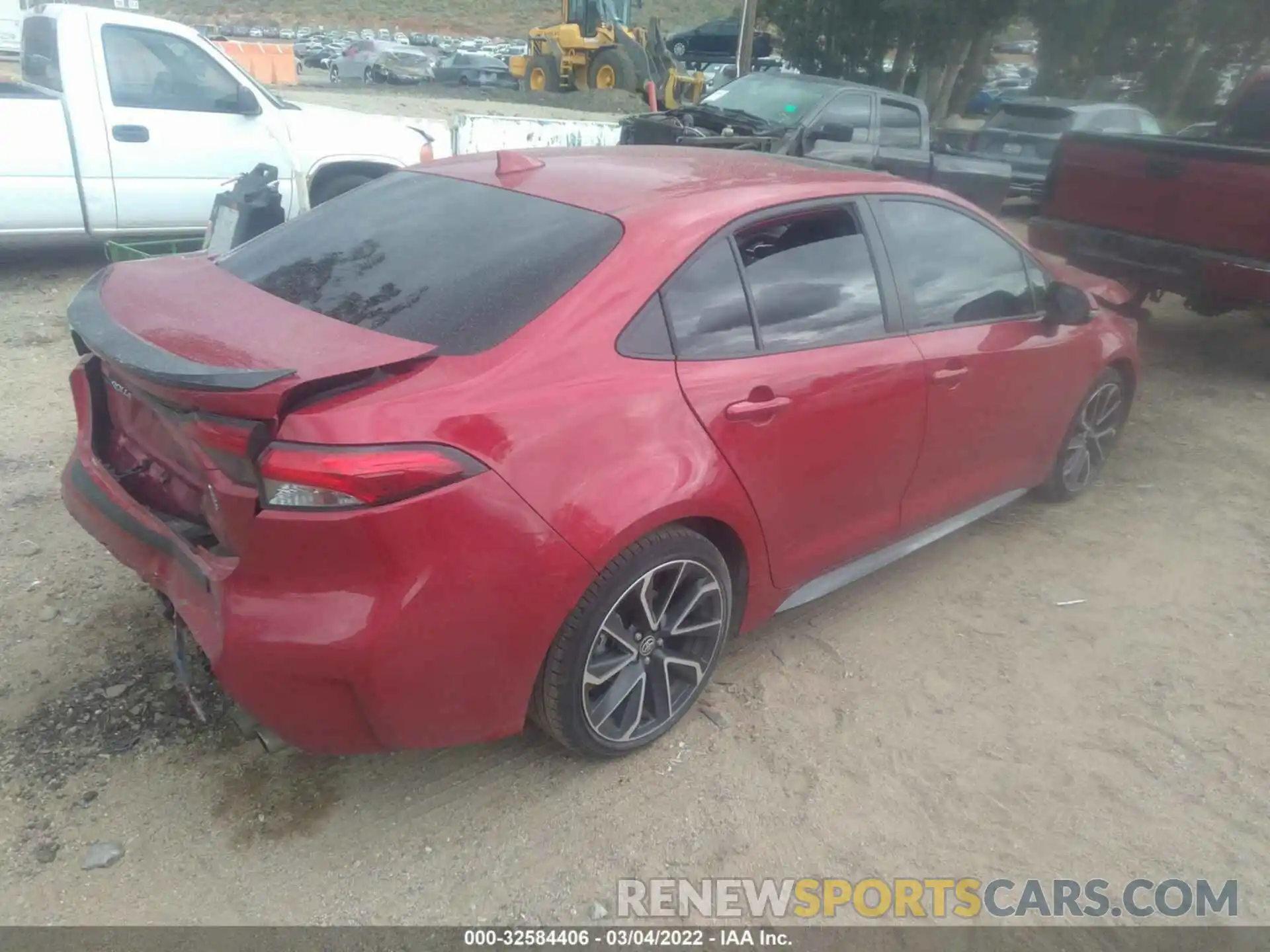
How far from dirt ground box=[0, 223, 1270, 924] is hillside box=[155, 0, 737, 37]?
180 feet

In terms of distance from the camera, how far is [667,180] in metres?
3.05

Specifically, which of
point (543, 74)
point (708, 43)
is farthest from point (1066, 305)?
point (708, 43)

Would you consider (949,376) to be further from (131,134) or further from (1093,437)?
(131,134)

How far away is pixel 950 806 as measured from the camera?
279 cm

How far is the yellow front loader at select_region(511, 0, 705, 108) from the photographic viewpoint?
20.3m

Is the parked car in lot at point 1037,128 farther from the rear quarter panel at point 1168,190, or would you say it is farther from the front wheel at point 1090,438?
the front wheel at point 1090,438

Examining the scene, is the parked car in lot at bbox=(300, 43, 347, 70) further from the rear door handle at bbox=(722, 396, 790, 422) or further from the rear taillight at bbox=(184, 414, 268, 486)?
the rear taillight at bbox=(184, 414, 268, 486)

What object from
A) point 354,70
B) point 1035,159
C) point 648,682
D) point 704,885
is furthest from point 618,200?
point 354,70

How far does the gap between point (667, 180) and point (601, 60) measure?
19.3m

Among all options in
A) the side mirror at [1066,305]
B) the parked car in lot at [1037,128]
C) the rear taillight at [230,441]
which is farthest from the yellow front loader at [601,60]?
the rear taillight at [230,441]

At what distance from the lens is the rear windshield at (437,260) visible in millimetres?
2504

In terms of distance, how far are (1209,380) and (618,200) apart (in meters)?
5.84

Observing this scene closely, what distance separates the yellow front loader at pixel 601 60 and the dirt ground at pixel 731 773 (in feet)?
59.7

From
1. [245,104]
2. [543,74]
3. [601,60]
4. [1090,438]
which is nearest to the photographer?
[1090,438]
